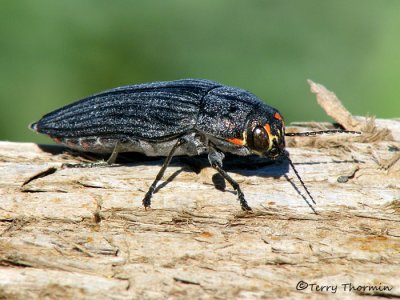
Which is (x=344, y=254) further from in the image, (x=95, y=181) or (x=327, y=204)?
(x=95, y=181)

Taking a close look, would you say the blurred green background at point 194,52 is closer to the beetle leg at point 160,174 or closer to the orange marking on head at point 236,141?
the beetle leg at point 160,174

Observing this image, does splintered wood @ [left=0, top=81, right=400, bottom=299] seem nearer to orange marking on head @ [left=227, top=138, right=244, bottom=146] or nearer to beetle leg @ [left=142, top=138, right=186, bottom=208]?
beetle leg @ [left=142, top=138, right=186, bottom=208]

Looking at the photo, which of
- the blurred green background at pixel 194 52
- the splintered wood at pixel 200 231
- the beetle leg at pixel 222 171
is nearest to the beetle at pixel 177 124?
the beetle leg at pixel 222 171

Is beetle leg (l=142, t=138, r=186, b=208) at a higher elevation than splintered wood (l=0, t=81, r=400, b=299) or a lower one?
higher

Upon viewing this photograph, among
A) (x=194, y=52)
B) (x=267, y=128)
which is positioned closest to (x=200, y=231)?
(x=267, y=128)

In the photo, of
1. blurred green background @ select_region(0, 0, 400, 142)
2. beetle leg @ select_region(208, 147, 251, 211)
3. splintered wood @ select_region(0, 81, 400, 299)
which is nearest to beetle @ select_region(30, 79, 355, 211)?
beetle leg @ select_region(208, 147, 251, 211)

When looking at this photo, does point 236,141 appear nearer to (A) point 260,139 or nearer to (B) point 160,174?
(A) point 260,139

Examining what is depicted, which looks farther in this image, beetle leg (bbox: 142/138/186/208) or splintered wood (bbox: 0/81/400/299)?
beetle leg (bbox: 142/138/186/208)
